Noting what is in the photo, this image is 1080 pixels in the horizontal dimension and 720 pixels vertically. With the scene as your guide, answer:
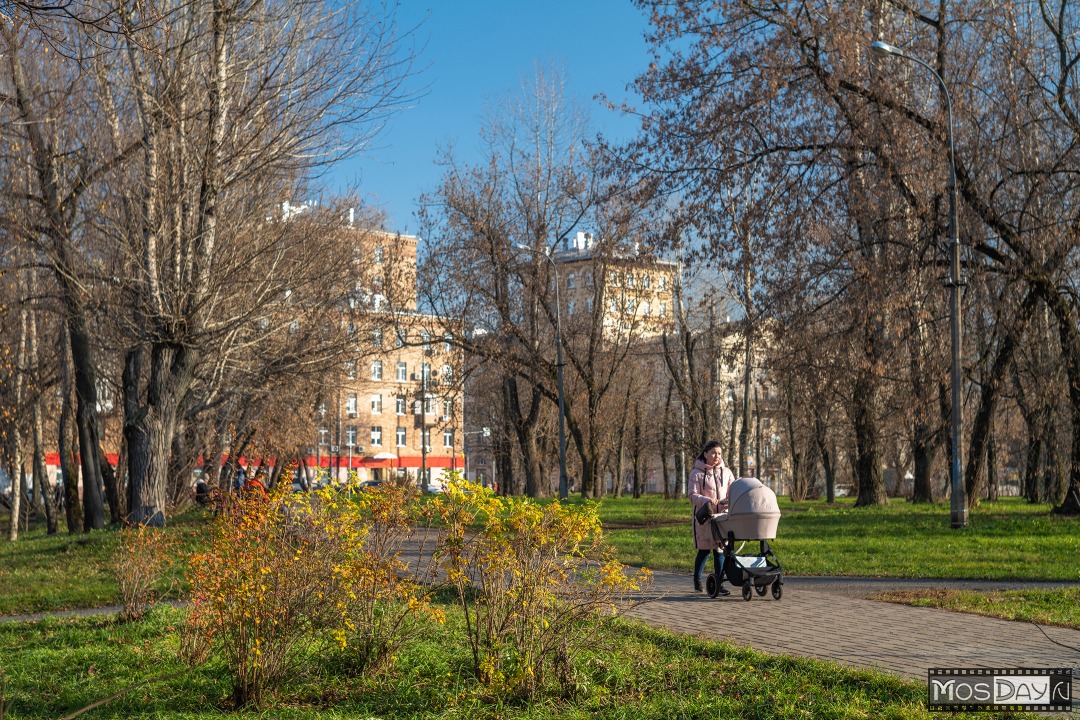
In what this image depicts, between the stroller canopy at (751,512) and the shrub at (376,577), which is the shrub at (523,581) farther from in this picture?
the stroller canopy at (751,512)

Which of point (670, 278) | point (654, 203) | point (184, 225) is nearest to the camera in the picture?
point (184, 225)

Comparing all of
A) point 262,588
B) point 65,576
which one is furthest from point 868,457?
point 262,588

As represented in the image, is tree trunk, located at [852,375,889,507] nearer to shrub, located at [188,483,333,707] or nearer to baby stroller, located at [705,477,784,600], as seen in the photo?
baby stroller, located at [705,477,784,600]

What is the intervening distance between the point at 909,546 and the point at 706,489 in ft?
23.0

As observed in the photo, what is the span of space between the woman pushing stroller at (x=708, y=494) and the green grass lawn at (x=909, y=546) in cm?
336

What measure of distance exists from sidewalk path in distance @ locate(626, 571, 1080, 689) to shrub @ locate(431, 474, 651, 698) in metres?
0.84

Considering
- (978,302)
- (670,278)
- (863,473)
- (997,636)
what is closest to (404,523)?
(997,636)

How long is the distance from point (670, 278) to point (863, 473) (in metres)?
11.1

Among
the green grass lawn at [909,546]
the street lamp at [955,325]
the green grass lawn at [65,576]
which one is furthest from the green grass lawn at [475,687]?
the street lamp at [955,325]

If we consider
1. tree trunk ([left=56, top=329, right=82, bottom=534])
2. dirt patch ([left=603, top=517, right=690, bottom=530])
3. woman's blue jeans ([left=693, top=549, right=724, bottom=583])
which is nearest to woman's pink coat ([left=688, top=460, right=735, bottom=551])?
woman's blue jeans ([left=693, top=549, right=724, bottom=583])

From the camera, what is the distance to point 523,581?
6891mm

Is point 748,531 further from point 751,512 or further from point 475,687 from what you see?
point 475,687

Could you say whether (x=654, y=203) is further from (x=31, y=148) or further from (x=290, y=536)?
(x=290, y=536)

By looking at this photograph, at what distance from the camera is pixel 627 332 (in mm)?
49219
